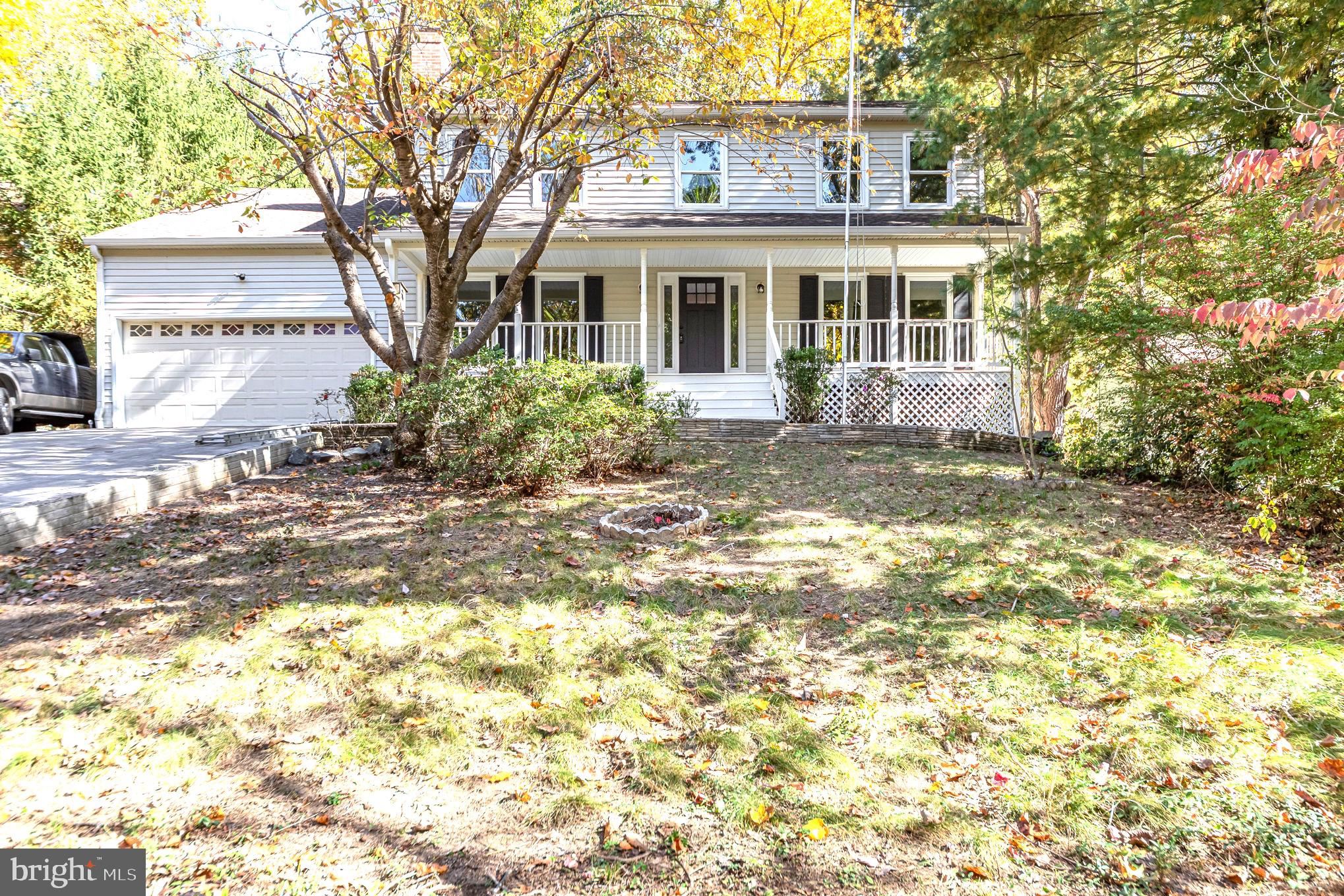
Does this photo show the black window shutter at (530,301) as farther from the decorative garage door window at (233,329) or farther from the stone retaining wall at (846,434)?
the stone retaining wall at (846,434)

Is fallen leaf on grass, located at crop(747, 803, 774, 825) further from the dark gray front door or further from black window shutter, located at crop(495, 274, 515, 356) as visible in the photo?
the dark gray front door

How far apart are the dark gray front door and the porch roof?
146 cm

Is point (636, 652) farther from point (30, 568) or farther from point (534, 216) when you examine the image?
point (534, 216)

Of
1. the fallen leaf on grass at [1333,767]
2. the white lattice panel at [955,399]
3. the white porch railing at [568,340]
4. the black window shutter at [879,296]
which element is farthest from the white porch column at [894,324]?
the fallen leaf on grass at [1333,767]

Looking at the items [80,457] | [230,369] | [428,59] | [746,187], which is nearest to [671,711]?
[428,59]

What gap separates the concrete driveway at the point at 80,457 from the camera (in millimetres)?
6109

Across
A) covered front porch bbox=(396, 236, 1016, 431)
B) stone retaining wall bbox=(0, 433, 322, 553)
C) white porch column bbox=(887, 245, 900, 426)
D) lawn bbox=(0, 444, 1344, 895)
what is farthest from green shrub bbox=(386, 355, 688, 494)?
white porch column bbox=(887, 245, 900, 426)

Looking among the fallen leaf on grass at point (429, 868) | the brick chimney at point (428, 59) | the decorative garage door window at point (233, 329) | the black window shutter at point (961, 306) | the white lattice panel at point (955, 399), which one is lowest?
the fallen leaf on grass at point (429, 868)

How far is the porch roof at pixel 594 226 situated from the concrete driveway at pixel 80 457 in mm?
3759

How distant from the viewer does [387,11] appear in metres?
6.54

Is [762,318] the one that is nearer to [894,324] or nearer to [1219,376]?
[894,324]

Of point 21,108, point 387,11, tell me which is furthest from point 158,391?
point 387,11

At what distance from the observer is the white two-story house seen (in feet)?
44.5

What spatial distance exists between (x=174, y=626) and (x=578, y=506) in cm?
305
